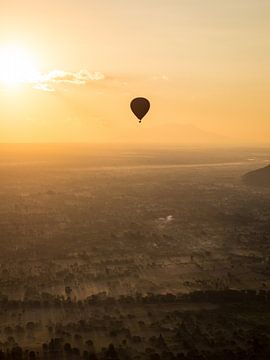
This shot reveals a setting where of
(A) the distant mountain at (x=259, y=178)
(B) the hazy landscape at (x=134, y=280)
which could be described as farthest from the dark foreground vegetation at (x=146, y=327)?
(A) the distant mountain at (x=259, y=178)

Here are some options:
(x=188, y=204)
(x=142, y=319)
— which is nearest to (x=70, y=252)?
(x=142, y=319)

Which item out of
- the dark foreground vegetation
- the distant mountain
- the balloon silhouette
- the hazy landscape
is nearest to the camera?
the dark foreground vegetation

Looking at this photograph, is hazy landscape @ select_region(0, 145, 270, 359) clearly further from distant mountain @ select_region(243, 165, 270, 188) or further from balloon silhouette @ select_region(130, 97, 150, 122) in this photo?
distant mountain @ select_region(243, 165, 270, 188)

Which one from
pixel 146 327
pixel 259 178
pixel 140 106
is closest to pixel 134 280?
pixel 146 327

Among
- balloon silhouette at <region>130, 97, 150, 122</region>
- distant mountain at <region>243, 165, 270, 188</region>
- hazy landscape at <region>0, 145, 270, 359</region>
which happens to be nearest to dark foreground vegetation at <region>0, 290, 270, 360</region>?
hazy landscape at <region>0, 145, 270, 359</region>

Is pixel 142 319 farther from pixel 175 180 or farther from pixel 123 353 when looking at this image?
pixel 175 180

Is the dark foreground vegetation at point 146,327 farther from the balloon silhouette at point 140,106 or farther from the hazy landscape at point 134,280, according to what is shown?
the balloon silhouette at point 140,106
